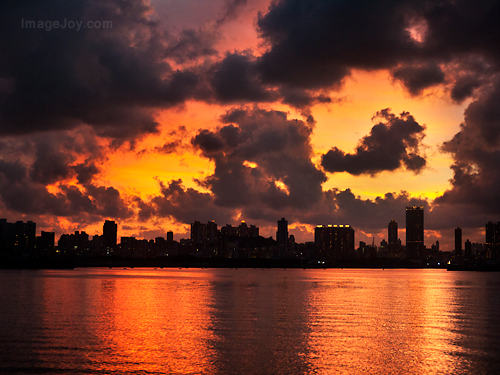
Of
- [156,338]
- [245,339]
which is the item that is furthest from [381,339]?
[156,338]

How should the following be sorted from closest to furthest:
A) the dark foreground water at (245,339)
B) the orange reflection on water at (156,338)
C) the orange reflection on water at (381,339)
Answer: the dark foreground water at (245,339) < the orange reflection on water at (156,338) < the orange reflection on water at (381,339)

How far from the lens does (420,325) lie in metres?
60.4

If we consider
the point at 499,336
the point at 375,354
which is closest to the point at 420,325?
the point at 499,336

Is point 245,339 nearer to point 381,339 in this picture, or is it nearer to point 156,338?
point 156,338

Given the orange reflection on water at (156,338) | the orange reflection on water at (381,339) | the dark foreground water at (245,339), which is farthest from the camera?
the orange reflection on water at (381,339)

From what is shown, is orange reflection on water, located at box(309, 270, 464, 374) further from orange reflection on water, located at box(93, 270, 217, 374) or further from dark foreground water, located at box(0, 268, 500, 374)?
orange reflection on water, located at box(93, 270, 217, 374)

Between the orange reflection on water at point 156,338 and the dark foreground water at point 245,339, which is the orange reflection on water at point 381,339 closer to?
the dark foreground water at point 245,339

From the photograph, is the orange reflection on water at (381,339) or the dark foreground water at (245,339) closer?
the dark foreground water at (245,339)

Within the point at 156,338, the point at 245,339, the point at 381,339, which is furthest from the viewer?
the point at 381,339

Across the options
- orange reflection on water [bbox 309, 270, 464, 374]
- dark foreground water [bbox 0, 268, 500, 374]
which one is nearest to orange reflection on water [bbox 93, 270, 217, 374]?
dark foreground water [bbox 0, 268, 500, 374]

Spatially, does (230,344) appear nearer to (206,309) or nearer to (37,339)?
(37,339)

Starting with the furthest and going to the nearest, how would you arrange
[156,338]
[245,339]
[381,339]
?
[381,339] → [156,338] → [245,339]

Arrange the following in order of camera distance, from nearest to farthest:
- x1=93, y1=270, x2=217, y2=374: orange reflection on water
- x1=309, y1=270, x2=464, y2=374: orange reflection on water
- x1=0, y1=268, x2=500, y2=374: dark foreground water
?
x1=0, y1=268, x2=500, y2=374: dark foreground water, x1=93, y1=270, x2=217, y2=374: orange reflection on water, x1=309, y1=270, x2=464, y2=374: orange reflection on water

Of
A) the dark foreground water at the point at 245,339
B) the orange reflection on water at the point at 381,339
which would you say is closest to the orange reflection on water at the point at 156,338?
the dark foreground water at the point at 245,339
